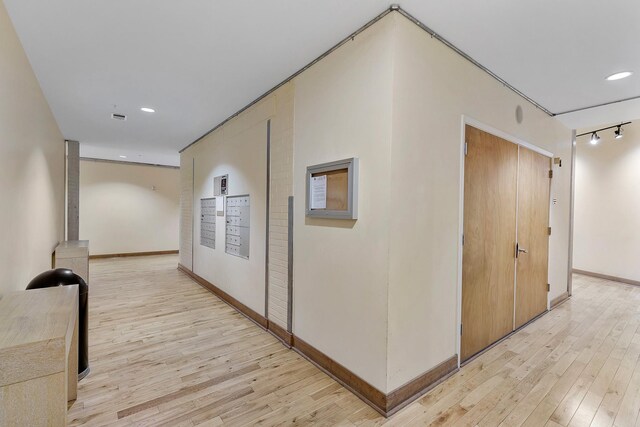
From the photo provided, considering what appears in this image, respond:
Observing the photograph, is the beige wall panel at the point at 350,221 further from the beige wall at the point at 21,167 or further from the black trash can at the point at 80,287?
the beige wall at the point at 21,167

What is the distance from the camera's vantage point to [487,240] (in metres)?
2.88

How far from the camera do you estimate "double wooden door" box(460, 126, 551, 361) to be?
8.77 ft

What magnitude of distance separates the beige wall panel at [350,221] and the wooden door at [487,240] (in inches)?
39.3

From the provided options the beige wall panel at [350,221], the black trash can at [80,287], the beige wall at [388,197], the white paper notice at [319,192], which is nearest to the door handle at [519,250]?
the beige wall at [388,197]

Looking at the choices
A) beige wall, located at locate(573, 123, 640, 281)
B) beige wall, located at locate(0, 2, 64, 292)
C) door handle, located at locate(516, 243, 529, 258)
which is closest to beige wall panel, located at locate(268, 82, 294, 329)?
beige wall, located at locate(0, 2, 64, 292)

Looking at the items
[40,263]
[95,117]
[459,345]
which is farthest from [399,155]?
[95,117]

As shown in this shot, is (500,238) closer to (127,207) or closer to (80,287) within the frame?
(80,287)

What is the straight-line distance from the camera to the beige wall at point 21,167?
2.07 m

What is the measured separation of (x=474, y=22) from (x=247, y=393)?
3.14 metres

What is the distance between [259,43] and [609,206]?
692cm

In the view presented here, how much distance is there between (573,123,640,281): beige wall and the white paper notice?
6.18 metres

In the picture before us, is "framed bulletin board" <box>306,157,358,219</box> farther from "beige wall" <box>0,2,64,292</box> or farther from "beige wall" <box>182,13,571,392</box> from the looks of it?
"beige wall" <box>0,2,64,292</box>

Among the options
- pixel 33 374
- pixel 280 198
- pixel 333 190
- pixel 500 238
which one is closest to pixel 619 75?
pixel 500 238

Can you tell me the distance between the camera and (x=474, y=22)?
206 centimetres
